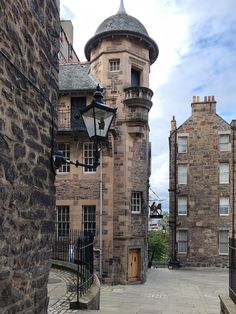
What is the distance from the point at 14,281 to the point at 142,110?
1983cm

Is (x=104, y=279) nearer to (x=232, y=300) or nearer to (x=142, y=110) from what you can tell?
(x=142, y=110)

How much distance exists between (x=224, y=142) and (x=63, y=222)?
49.3 feet

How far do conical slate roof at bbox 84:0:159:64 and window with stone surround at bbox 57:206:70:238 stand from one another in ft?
32.0

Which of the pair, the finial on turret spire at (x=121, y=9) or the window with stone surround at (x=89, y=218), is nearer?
the window with stone surround at (x=89, y=218)

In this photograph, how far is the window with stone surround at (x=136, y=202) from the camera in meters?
25.0

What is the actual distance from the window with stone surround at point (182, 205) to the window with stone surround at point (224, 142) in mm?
4756

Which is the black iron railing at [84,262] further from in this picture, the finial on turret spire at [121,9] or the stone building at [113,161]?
the finial on turret spire at [121,9]

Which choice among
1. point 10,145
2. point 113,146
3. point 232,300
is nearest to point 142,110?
point 113,146

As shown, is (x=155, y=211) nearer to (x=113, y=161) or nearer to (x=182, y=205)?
(x=182, y=205)

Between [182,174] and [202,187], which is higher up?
[182,174]

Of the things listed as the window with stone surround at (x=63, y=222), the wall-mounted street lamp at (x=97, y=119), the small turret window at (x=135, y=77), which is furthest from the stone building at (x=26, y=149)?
the small turret window at (x=135, y=77)

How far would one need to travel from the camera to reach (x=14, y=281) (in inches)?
205

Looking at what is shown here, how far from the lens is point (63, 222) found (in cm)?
2434

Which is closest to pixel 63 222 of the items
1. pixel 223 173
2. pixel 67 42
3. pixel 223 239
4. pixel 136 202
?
pixel 136 202
